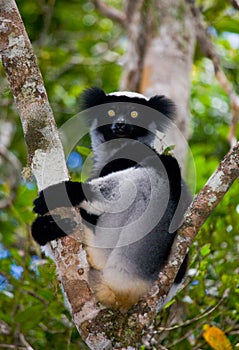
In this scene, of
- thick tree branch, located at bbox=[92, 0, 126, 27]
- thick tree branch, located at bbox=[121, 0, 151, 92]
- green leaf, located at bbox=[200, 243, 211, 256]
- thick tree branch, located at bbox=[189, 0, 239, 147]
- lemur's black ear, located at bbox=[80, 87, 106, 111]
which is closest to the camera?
green leaf, located at bbox=[200, 243, 211, 256]

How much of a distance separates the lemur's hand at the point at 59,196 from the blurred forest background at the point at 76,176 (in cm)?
38

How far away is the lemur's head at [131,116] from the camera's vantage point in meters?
4.23

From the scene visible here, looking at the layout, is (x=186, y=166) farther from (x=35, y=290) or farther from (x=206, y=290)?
(x=35, y=290)

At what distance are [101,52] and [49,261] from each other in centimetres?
443

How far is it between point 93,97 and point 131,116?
0.38 meters

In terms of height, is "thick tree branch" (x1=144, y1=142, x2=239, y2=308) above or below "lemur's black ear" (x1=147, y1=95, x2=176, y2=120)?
above

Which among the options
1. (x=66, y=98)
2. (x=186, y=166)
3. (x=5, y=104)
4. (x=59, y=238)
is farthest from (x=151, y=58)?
(x=59, y=238)

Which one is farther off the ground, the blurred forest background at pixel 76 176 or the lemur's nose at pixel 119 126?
the lemur's nose at pixel 119 126

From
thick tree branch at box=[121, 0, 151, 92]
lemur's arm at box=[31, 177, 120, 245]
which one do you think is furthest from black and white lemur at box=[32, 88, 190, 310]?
thick tree branch at box=[121, 0, 151, 92]

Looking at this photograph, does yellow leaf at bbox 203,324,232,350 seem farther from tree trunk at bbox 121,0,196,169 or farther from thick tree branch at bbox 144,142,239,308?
tree trunk at bbox 121,0,196,169

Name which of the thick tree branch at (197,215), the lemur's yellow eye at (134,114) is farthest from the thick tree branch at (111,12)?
the thick tree branch at (197,215)

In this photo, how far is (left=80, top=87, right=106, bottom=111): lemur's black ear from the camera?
448cm

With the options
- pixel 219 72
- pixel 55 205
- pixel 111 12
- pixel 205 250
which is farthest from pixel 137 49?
pixel 55 205

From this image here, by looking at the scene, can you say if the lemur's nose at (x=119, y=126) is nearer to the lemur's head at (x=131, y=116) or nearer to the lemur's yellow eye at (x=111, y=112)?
the lemur's head at (x=131, y=116)
